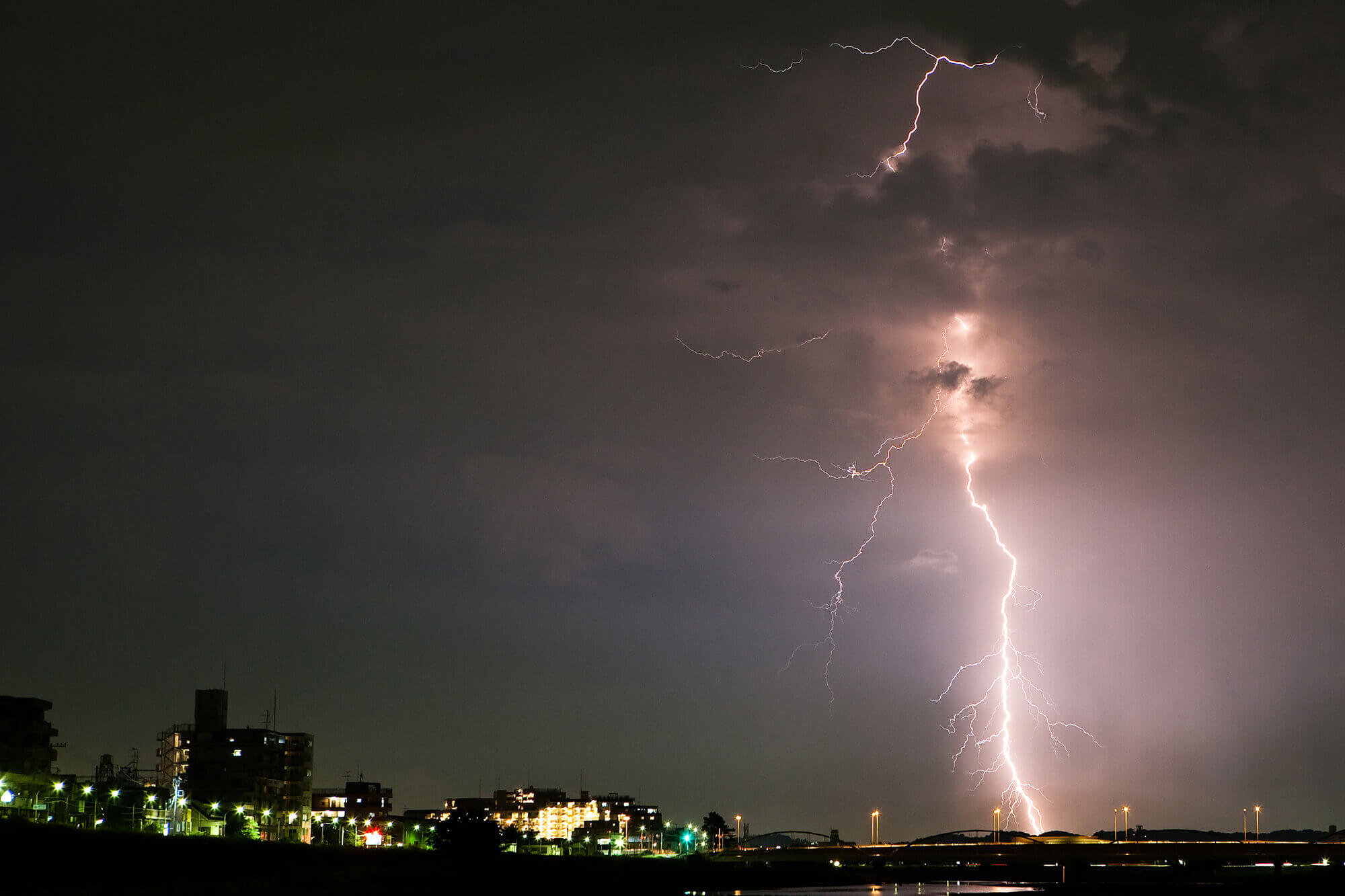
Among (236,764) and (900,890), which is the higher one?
(236,764)

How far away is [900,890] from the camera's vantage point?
383ft

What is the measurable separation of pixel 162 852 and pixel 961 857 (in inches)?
2431

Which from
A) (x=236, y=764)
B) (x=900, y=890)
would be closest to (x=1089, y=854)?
(x=900, y=890)

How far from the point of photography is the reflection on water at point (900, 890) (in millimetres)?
102600

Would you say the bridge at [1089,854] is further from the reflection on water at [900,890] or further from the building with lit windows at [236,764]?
the building with lit windows at [236,764]

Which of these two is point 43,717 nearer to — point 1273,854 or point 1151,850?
point 1151,850

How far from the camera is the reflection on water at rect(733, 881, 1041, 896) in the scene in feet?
337

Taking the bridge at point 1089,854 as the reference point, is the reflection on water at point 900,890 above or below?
below

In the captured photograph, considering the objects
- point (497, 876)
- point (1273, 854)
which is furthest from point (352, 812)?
point (1273, 854)

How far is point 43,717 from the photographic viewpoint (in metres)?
103

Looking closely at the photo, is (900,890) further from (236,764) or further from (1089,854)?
(236,764)

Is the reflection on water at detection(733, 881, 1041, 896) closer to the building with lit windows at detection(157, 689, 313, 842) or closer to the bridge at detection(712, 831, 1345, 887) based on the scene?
the bridge at detection(712, 831, 1345, 887)

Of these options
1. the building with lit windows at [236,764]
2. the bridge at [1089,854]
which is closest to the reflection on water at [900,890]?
the bridge at [1089,854]

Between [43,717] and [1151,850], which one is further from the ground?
[43,717]
